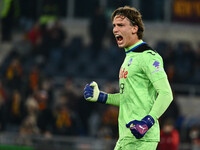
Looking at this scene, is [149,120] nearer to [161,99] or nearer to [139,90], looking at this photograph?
[161,99]

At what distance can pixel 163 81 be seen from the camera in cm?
540

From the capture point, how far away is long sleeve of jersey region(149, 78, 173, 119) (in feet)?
17.6

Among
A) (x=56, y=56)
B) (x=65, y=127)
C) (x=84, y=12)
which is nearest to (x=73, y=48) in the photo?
(x=56, y=56)

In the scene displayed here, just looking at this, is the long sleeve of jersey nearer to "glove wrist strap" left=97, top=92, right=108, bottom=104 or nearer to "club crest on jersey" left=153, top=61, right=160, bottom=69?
"club crest on jersey" left=153, top=61, right=160, bottom=69

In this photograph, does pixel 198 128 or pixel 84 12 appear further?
pixel 84 12

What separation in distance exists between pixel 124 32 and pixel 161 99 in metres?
0.69

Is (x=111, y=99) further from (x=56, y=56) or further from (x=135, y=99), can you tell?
(x=56, y=56)

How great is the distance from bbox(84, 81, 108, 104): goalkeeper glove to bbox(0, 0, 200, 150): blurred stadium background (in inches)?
282

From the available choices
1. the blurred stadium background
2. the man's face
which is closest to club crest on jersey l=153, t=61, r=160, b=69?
the man's face

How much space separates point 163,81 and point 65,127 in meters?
9.26

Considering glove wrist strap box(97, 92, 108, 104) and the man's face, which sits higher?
the man's face

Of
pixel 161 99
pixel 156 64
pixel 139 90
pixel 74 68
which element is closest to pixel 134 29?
pixel 156 64

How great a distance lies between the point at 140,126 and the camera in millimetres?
5203

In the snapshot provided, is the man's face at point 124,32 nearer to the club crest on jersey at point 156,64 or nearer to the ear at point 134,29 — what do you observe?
the ear at point 134,29
